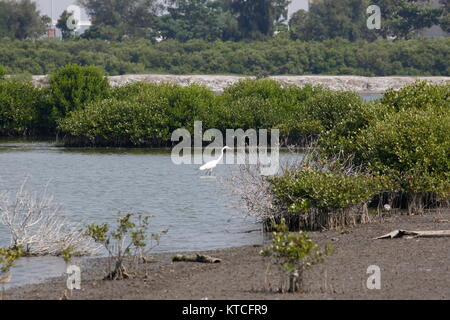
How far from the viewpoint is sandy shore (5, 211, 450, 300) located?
14883 mm

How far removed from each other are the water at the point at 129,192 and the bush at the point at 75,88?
4.52 meters

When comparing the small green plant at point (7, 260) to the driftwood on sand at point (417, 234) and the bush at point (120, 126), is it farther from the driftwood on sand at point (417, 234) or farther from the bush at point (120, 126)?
the bush at point (120, 126)

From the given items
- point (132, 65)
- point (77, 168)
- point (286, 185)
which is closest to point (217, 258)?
→ point (286, 185)

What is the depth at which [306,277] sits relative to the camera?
52.2ft

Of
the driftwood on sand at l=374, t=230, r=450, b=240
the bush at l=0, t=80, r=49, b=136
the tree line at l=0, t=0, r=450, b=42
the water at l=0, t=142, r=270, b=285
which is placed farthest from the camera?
the tree line at l=0, t=0, r=450, b=42

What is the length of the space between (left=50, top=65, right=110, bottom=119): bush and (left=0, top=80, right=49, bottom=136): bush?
3.18 feet

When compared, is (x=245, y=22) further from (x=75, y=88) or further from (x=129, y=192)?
(x=129, y=192)

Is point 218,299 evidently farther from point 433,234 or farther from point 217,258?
point 433,234

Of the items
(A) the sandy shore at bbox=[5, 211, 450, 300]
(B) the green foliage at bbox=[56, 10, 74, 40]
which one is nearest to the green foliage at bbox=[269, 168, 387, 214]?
(A) the sandy shore at bbox=[5, 211, 450, 300]

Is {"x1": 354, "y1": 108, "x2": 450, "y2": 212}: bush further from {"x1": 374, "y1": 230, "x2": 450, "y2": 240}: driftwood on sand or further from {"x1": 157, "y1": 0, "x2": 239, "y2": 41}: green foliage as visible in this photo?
{"x1": 157, "y1": 0, "x2": 239, "y2": 41}: green foliage

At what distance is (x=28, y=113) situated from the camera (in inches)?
2185

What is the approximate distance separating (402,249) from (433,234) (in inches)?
61.7

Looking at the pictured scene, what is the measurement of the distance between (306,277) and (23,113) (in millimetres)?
41589

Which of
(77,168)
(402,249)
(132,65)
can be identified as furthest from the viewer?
(132,65)
